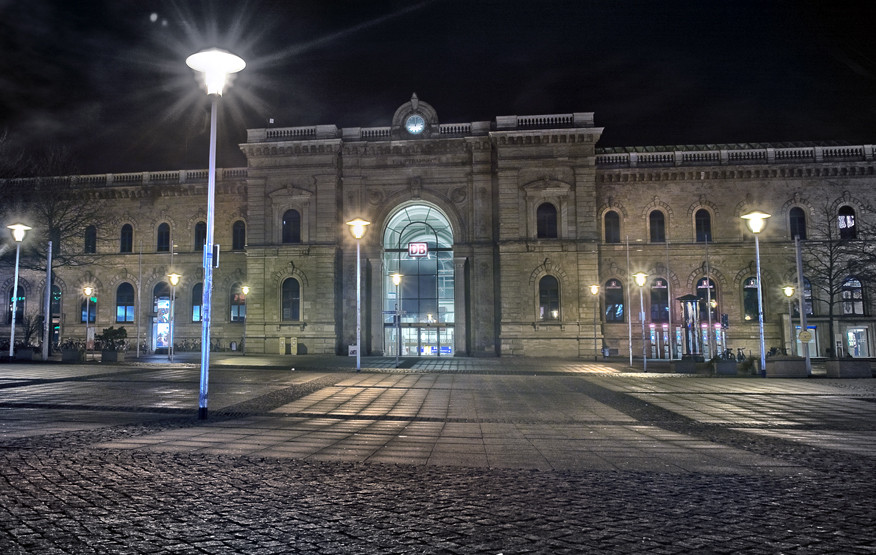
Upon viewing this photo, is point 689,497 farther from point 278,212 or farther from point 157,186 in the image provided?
point 157,186

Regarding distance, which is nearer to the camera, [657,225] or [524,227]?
[524,227]

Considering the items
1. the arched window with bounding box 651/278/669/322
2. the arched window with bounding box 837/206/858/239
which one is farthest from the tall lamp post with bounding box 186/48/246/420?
the arched window with bounding box 837/206/858/239

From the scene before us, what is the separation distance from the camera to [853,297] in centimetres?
3875

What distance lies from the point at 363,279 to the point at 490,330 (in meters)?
9.91

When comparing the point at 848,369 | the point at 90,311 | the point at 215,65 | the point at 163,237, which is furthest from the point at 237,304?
the point at 848,369

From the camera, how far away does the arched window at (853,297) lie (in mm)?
38562

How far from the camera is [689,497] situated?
5.63 m

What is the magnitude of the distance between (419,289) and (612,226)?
15.5 m

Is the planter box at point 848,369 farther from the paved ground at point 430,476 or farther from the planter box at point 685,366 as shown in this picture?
the paved ground at point 430,476

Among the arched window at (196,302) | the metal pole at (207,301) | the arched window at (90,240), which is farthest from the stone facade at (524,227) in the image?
the metal pole at (207,301)

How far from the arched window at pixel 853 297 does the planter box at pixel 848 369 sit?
20.5 meters

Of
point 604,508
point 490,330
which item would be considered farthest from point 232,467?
point 490,330

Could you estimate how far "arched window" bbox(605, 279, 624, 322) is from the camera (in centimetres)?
3931

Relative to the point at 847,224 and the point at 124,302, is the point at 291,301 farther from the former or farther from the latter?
the point at 847,224
